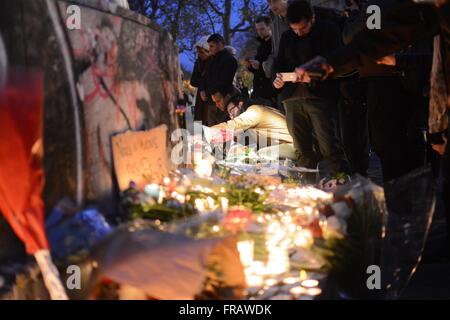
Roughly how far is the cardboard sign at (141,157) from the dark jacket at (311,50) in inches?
85.1

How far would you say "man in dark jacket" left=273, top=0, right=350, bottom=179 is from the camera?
607 centimetres

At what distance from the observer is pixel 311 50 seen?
246 inches

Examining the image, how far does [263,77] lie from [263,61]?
0.26 meters

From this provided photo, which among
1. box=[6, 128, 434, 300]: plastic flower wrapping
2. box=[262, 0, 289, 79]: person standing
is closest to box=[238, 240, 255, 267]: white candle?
box=[6, 128, 434, 300]: plastic flower wrapping

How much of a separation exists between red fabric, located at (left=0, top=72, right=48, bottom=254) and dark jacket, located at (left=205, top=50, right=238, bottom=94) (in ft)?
20.2

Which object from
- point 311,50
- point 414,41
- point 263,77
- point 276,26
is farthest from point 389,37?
point 263,77

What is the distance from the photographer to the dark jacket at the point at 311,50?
20.0 ft

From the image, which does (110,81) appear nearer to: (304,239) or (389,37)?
(304,239)

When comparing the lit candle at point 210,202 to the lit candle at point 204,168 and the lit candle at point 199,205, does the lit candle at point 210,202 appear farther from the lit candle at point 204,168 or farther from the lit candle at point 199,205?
the lit candle at point 204,168

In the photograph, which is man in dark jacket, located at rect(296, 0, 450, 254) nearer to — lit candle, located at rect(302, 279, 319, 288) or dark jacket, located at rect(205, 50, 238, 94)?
lit candle, located at rect(302, 279, 319, 288)

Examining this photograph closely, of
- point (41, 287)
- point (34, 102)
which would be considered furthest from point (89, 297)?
point (34, 102)
